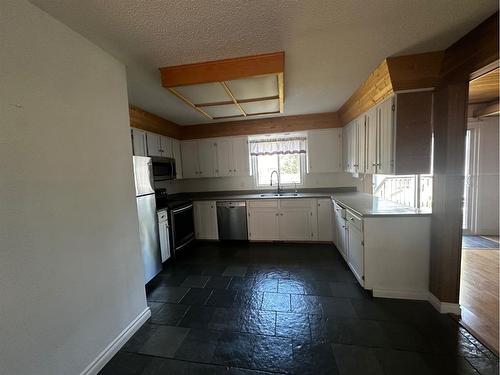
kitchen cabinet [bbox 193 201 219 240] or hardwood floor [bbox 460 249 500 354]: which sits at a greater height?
kitchen cabinet [bbox 193 201 219 240]

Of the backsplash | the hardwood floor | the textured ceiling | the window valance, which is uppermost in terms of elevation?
the textured ceiling

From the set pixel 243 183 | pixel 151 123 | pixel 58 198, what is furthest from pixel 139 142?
pixel 243 183

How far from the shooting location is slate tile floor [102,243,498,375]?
1.52 metres

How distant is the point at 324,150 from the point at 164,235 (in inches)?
127

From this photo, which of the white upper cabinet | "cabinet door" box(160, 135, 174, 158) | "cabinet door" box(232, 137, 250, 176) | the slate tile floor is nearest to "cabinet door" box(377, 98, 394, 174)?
the slate tile floor

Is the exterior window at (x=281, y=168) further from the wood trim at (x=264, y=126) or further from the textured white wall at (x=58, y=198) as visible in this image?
the textured white wall at (x=58, y=198)

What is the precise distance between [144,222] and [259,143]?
8.83 ft

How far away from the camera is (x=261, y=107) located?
3.06 m

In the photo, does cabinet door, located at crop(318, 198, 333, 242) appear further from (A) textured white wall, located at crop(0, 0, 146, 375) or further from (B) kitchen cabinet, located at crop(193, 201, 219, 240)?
(A) textured white wall, located at crop(0, 0, 146, 375)

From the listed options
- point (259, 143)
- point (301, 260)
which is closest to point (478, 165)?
point (301, 260)

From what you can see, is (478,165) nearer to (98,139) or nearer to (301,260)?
(301,260)

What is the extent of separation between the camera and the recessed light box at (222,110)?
297cm

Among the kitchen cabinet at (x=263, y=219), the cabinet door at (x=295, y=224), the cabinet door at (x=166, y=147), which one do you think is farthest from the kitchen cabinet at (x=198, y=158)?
the cabinet door at (x=295, y=224)

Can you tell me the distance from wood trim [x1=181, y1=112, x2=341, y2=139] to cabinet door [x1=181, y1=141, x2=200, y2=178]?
167 millimetres
